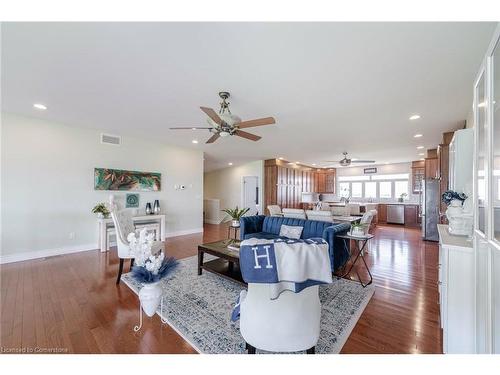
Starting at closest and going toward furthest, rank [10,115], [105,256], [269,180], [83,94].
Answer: [83,94], [10,115], [105,256], [269,180]

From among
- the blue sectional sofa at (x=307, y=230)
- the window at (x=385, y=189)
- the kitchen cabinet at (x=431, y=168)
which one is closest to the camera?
the blue sectional sofa at (x=307, y=230)

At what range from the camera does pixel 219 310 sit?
2.24 metres

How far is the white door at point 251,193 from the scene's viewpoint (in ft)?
29.4

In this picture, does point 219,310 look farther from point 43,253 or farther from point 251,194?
point 251,194

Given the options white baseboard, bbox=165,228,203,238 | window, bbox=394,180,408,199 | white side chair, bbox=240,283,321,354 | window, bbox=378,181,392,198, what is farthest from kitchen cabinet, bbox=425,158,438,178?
white baseboard, bbox=165,228,203,238

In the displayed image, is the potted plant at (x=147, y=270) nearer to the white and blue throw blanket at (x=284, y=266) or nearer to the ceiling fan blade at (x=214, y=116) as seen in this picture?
the white and blue throw blanket at (x=284, y=266)

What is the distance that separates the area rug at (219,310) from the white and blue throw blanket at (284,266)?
0.83 meters

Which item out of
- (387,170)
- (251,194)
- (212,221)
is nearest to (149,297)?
(212,221)

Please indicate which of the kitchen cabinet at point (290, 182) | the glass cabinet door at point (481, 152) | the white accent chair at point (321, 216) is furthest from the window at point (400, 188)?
the glass cabinet door at point (481, 152)

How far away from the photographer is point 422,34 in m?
1.76
